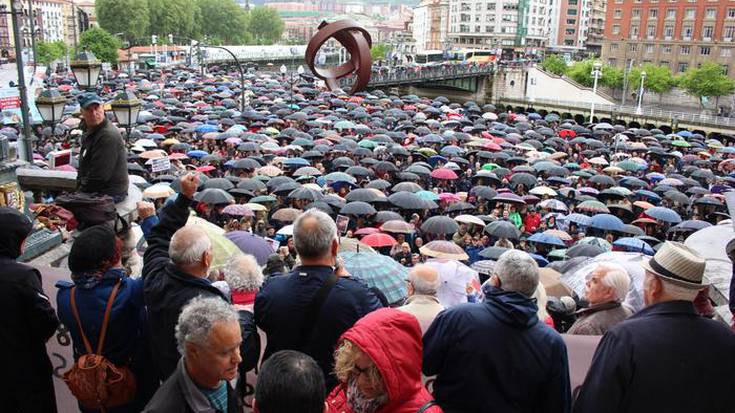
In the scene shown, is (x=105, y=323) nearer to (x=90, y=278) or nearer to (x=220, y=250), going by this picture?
(x=90, y=278)

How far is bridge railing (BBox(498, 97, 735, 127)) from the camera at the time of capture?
151 feet

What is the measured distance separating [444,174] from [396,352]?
1483cm

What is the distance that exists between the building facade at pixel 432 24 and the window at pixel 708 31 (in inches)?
2592

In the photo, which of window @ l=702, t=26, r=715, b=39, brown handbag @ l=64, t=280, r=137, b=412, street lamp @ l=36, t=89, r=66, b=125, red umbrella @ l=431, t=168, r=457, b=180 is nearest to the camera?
brown handbag @ l=64, t=280, r=137, b=412

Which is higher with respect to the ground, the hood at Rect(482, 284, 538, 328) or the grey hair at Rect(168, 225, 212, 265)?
the grey hair at Rect(168, 225, 212, 265)

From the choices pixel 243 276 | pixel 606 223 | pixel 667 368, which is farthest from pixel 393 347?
pixel 606 223

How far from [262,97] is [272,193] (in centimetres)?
2148

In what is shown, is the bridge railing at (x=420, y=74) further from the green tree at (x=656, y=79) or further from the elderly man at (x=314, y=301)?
the elderly man at (x=314, y=301)

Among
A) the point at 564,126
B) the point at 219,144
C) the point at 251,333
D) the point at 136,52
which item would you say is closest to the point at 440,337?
the point at 251,333

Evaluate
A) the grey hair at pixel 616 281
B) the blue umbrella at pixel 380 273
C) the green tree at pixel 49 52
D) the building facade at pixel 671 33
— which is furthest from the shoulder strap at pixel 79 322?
the building facade at pixel 671 33

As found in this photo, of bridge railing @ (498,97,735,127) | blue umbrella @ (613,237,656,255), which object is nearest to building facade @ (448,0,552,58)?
bridge railing @ (498,97,735,127)

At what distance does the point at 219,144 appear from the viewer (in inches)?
851

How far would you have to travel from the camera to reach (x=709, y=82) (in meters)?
54.5

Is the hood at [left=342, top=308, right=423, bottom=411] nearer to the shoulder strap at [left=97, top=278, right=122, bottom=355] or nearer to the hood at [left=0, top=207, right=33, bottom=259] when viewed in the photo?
the shoulder strap at [left=97, top=278, right=122, bottom=355]
